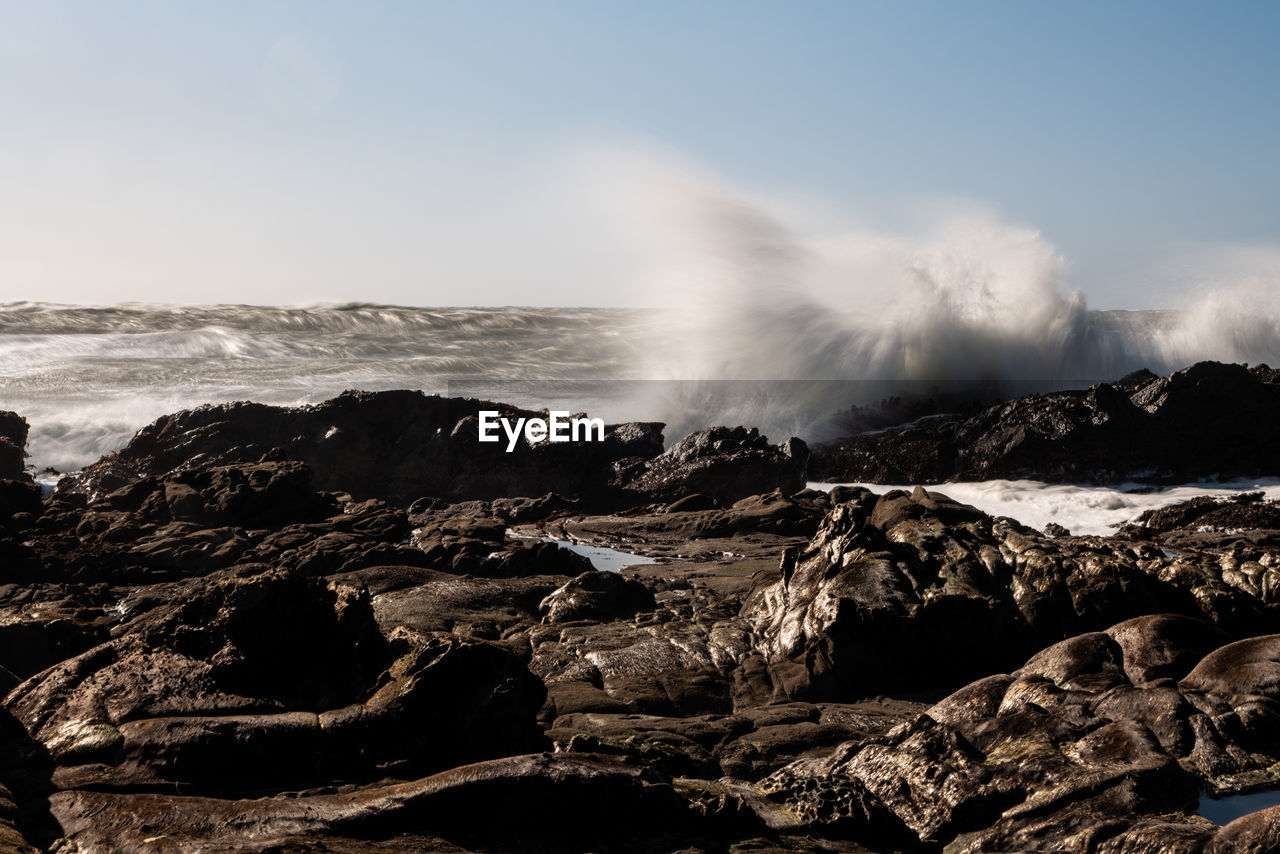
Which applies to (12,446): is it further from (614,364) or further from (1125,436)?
(1125,436)

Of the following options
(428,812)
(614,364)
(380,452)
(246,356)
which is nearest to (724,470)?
(380,452)

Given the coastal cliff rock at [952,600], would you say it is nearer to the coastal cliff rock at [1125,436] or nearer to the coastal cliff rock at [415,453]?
the coastal cliff rock at [415,453]

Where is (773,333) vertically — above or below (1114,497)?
above

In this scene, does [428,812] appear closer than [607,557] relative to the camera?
Yes

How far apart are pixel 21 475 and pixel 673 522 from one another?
15.3 m

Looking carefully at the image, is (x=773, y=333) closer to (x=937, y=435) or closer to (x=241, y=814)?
(x=937, y=435)

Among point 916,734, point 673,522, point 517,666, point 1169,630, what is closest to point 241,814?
point 517,666

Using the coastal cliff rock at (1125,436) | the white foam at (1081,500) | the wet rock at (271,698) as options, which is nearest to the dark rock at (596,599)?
the wet rock at (271,698)

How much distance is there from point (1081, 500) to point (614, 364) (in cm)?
2408

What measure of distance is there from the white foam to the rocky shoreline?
1.44m

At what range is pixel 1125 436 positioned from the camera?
79.9 ft

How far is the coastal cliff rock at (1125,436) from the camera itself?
77.6 ft

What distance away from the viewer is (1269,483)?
22.5 m

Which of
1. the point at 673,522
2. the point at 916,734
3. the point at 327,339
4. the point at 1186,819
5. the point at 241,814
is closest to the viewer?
the point at 241,814
